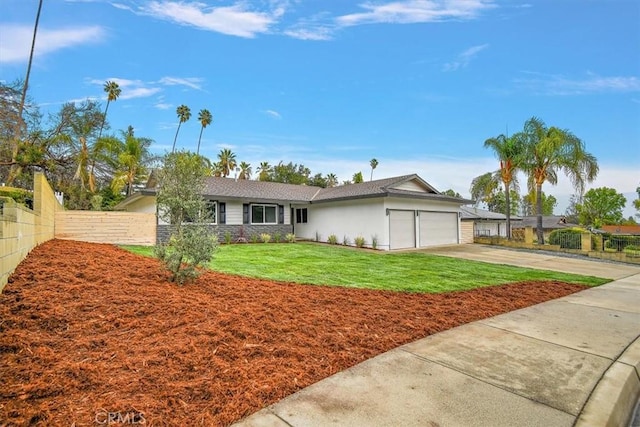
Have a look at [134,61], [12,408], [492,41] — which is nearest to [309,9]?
[492,41]

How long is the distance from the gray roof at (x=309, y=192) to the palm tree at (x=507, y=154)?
13.2 feet

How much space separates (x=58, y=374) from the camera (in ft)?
8.64

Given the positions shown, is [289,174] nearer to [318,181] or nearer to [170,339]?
[318,181]

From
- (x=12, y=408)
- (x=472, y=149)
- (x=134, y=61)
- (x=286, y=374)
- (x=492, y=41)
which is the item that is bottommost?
(x=286, y=374)

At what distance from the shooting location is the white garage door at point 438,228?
18.8 meters

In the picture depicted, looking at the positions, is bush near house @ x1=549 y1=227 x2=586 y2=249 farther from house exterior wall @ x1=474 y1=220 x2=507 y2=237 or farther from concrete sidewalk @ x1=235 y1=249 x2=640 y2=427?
concrete sidewalk @ x1=235 y1=249 x2=640 y2=427

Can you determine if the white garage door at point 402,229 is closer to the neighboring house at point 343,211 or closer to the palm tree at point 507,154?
the neighboring house at point 343,211

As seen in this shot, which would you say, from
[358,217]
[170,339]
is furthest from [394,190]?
[170,339]

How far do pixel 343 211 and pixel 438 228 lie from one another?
5.78 metres

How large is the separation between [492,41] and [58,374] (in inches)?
587

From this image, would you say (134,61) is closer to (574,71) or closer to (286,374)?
(286,374)

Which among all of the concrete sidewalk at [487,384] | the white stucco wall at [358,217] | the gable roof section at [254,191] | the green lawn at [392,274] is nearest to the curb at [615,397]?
the concrete sidewalk at [487,384]

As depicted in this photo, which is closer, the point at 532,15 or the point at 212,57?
the point at 532,15

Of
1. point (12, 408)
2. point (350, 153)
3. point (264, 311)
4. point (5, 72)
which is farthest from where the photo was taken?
point (350, 153)
